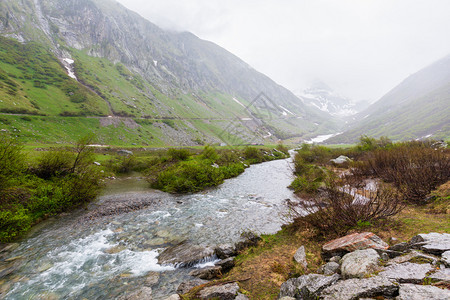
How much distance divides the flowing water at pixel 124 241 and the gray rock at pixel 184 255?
35 centimetres

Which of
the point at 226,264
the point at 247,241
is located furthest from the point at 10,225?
the point at 247,241

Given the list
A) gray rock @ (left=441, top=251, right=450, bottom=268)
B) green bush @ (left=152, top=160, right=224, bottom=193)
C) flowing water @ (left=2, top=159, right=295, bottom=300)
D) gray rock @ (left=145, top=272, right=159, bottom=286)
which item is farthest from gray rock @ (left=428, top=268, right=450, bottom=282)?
green bush @ (left=152, top=160, right=224, bottom=193)

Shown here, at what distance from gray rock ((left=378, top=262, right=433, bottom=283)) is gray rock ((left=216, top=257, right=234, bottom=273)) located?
6.47m

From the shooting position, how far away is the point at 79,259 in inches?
415

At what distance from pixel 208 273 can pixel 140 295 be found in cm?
294

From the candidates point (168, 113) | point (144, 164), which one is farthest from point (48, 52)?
point (144, 164)

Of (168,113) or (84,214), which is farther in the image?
(168,113)

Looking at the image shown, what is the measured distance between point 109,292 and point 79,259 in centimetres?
387

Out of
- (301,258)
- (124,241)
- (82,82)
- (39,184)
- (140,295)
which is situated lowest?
(301,258)

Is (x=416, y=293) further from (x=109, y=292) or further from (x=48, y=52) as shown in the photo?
(x=48, y=52)

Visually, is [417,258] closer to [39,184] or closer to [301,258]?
[301,258]

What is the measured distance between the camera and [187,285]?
822 cm

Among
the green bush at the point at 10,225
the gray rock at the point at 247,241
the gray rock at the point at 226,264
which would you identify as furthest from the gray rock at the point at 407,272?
the green bush at the point at 10,225

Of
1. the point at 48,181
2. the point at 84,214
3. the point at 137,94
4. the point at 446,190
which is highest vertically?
the point at 137,94
